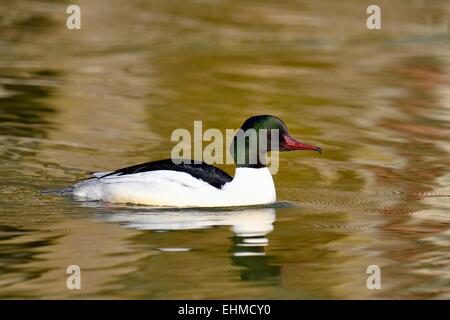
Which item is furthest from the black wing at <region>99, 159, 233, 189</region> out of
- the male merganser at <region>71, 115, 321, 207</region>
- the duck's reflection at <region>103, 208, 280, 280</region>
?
the duck's reflection at <region>103, 208, 280, 280</region>

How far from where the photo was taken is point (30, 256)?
11.0 m

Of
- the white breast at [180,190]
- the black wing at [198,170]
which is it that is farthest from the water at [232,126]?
the black wing at [198,170]

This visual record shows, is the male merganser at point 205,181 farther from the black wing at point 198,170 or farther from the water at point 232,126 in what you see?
the water at point 232,126

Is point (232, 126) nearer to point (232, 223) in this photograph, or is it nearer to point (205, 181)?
point (205, 181)

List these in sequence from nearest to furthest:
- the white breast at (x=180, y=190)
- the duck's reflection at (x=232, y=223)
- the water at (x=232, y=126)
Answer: the water at (x=232, y=126)
the duck's reflection at (x=232, y=223)
the white breast at (x=180, y=190)

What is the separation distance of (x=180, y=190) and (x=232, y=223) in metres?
0.78

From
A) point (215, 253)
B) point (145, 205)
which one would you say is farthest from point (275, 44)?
point (215, 253)

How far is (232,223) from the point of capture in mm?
12492

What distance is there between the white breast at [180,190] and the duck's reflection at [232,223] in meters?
0.11

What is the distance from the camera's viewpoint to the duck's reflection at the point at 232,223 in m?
11.3

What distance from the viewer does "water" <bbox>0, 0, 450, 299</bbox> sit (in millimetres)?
10742

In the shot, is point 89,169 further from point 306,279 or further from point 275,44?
point 275,44
